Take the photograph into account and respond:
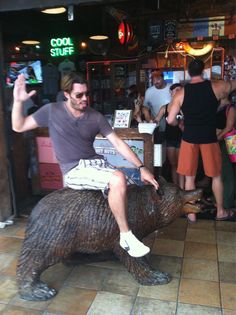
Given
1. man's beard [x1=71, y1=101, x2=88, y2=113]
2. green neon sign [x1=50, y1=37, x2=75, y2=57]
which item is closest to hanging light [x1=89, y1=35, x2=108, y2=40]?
green neon sign [x1=50, y1=37, x2=75, y2=57]

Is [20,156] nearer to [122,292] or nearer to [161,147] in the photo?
[161,147]

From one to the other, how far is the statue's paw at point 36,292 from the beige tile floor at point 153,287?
48 mm

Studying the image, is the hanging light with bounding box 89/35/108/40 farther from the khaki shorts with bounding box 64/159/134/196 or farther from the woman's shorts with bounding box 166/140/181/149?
the khaki shorts with bounding box 64/159/134/196

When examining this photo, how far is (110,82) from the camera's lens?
8859 millimetres

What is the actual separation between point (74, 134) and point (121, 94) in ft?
20.2

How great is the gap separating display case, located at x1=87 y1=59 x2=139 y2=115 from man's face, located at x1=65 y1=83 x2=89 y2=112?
5.79 m

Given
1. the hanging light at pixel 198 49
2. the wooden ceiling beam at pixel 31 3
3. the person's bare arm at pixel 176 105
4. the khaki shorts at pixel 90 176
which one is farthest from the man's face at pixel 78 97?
the hanging light at pixel 198 49

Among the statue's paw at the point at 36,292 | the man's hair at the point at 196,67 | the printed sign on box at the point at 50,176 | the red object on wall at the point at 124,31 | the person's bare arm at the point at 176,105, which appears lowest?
the statue's paw at the point at 36,292

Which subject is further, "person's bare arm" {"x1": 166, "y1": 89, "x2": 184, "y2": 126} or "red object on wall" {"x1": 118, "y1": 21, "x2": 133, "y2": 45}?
"red object on wall" {"x1": 118, "y1": 21, "x2": 133, "y2": 45}

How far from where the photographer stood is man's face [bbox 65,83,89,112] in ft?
9.25

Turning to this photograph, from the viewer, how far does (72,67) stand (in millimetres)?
8477

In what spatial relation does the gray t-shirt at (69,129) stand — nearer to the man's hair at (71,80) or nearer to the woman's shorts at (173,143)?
the man's hair at (71,80)

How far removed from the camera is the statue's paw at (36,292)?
9.48 feet

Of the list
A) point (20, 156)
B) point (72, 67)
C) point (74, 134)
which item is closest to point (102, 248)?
point (74, 134)
